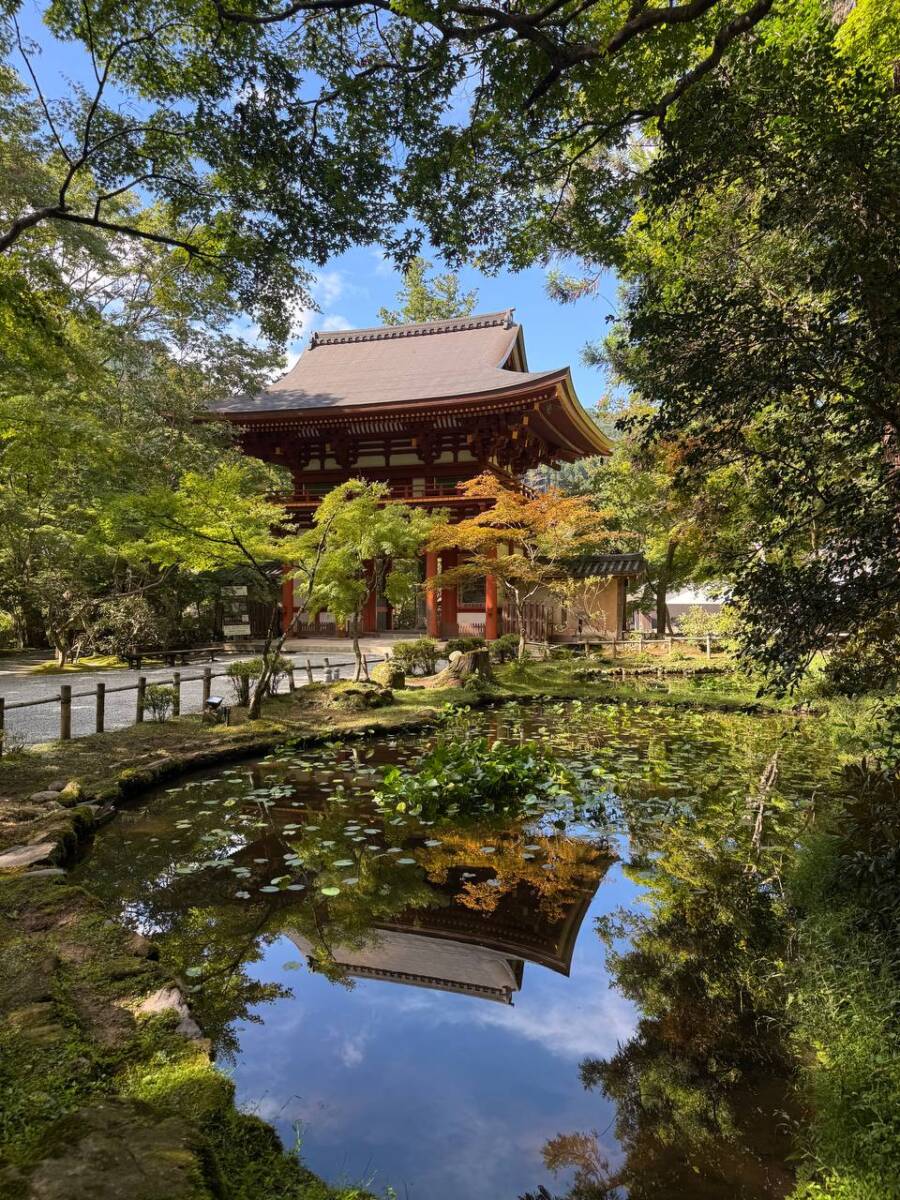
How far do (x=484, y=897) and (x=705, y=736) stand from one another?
6071 mm

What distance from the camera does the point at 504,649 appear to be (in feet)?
51.5

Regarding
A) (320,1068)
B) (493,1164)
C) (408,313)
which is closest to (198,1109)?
(320,1068)

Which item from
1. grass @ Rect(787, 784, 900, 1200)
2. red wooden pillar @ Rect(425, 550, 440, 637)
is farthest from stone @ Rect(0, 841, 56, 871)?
red wooden pillar @ Rect(425, 550, 440, 637)

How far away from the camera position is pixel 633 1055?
304 centimetres

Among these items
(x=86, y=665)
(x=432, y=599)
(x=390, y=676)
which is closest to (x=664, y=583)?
(x=432, y=599)

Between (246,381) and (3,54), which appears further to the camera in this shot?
(246,381)

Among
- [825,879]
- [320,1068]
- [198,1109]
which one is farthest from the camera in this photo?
[825,879]

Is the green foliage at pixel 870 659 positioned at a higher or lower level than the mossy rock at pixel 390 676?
higher

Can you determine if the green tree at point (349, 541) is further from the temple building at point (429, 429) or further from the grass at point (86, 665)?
the grass at point (86, 665)

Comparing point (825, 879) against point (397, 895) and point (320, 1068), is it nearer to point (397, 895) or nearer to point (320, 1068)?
point (397, 895)

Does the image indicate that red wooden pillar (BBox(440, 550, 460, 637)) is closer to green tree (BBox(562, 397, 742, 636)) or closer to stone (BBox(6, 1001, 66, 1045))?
green tree (BBox(562, 397, 742, 636))

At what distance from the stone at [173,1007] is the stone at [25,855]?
1.99 metres

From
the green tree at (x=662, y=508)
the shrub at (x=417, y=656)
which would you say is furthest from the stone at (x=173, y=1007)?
the shrub at (x=417, y=656)

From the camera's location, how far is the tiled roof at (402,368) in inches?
720
